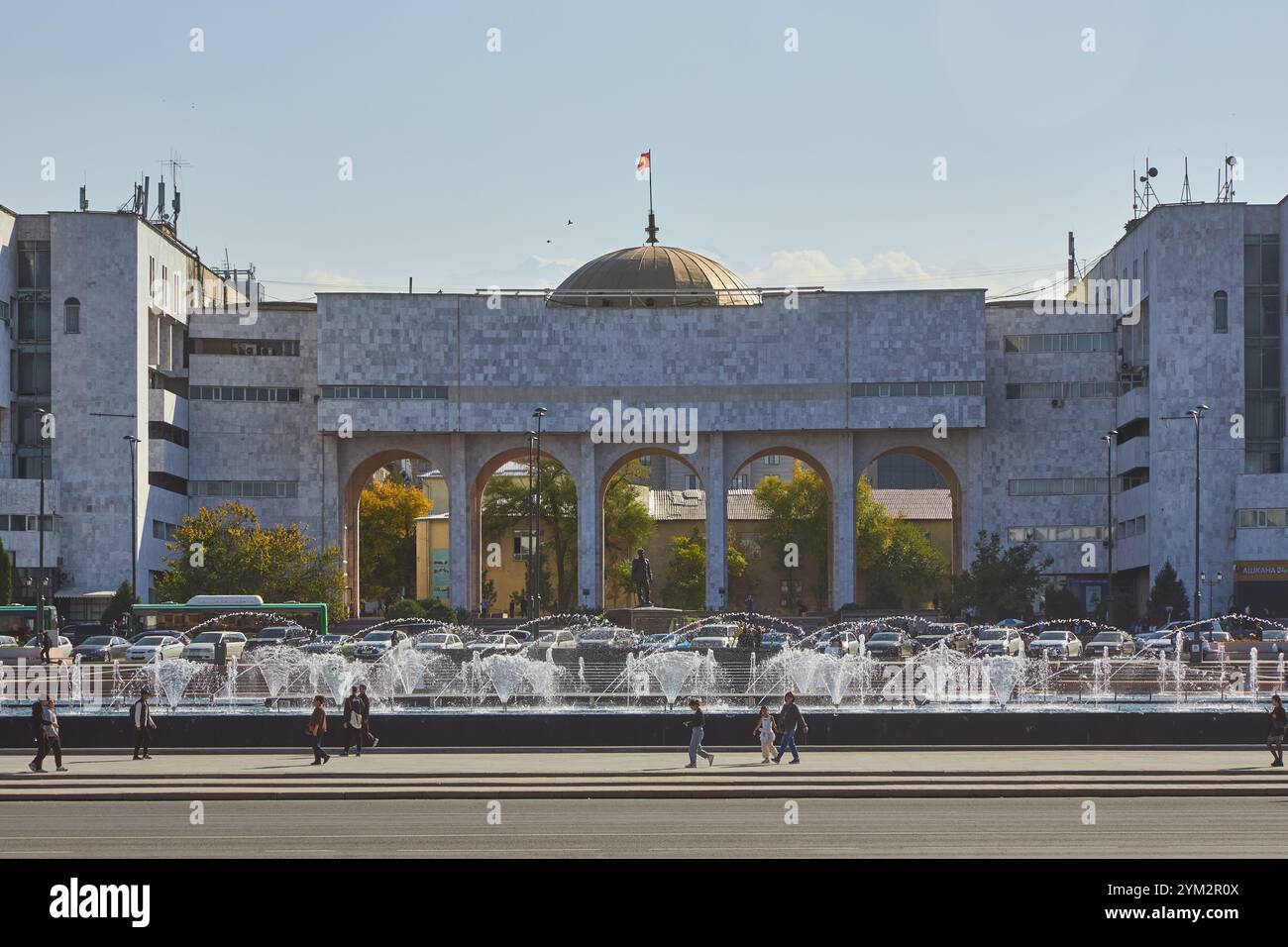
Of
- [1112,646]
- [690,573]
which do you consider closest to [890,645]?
[1112,646]

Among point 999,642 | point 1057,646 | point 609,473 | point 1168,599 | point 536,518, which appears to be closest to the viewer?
point 1057,646

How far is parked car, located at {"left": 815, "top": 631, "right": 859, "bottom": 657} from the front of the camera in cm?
6152

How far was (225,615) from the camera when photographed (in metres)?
72.3

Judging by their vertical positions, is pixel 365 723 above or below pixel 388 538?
below

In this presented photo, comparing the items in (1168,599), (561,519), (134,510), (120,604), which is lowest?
(120,604)

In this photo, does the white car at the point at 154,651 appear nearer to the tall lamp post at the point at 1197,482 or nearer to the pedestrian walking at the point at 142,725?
the pedestrian walking at the point at 142,725

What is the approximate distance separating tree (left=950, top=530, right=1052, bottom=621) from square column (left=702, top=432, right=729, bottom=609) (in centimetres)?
1215

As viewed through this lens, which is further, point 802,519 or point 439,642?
point 802,519

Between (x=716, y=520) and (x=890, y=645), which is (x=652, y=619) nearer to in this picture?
(x=716, y=520)

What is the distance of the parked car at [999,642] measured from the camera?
58.3 meters

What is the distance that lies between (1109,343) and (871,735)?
61.7 metres

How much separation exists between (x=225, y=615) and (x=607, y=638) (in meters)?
16.6

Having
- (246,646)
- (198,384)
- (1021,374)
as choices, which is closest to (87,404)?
(198,384)
